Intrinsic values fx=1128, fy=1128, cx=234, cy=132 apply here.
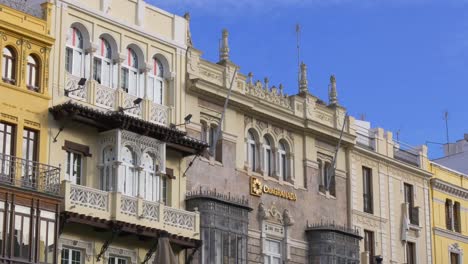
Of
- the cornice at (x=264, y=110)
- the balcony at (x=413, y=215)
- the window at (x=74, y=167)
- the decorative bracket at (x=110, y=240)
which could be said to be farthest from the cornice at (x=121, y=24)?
the balcony at (x=413, y=215)

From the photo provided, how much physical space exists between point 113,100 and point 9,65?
4815 millimetres

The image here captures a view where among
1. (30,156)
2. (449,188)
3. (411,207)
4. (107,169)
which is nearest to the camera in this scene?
(30,156)

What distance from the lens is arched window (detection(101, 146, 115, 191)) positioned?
137ft

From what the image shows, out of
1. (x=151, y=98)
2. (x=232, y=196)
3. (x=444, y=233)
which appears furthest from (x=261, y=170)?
(x=444, y=233)

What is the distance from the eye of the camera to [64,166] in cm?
4062

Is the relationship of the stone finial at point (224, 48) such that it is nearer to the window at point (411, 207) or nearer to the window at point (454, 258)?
the window at point (411, 207)

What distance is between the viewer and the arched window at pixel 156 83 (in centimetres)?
4522

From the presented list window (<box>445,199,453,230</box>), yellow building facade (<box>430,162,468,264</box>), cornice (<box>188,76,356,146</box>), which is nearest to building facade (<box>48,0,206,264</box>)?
cornice (<box>188,76,356,146</box>)

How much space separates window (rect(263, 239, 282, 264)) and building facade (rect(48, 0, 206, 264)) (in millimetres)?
5318

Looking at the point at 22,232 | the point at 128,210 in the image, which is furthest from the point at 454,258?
the point at 22,232

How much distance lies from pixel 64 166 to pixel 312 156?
15246 mm

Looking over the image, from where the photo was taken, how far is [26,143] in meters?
39.5

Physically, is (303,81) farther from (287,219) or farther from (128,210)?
(128,210)

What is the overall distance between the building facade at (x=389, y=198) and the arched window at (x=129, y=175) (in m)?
14.9
